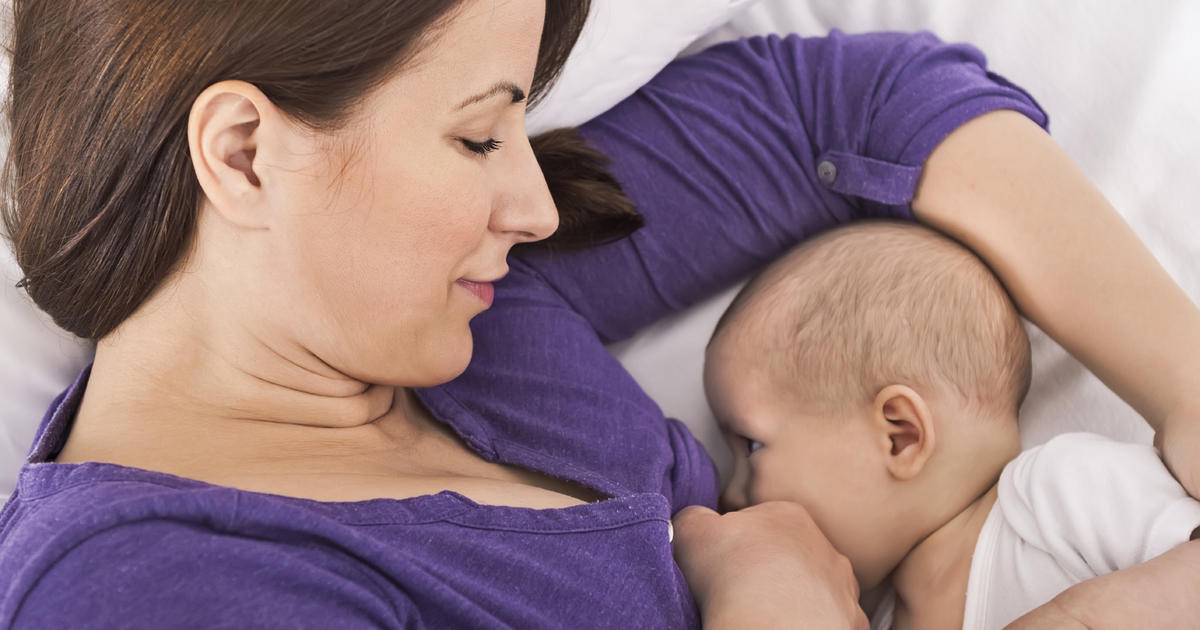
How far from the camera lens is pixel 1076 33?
1580mm

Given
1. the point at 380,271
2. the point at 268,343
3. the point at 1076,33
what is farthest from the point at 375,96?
the point at 1076,33

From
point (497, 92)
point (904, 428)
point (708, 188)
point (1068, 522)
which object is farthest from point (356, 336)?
point (1068, 522)

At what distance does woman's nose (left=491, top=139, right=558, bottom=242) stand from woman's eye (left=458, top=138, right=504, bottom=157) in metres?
0.03

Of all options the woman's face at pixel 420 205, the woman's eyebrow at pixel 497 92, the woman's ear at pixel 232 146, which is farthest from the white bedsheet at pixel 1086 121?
the woman's ear at pixel 232 146

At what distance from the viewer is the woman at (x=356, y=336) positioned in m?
0.82

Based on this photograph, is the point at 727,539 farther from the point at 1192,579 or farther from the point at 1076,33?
the point at 1076,33

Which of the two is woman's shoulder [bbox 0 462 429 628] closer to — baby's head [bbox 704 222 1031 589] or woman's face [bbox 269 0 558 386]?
woman's face [bbox 269 0 558 386]

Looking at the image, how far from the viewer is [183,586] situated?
2.49ft

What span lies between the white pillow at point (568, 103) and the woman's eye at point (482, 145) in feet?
1.24

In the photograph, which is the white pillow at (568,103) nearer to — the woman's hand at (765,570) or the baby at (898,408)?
the baby at (898,408)

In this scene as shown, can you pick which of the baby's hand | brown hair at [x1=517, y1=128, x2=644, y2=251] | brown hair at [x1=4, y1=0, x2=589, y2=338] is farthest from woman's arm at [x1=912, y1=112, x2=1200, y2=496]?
brown hair at [x1=4, y1=0, x2=589, y2=338]

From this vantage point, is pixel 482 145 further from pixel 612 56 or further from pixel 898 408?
pixel 898 408

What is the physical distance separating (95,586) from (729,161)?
971mm

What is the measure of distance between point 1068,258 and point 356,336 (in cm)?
88
